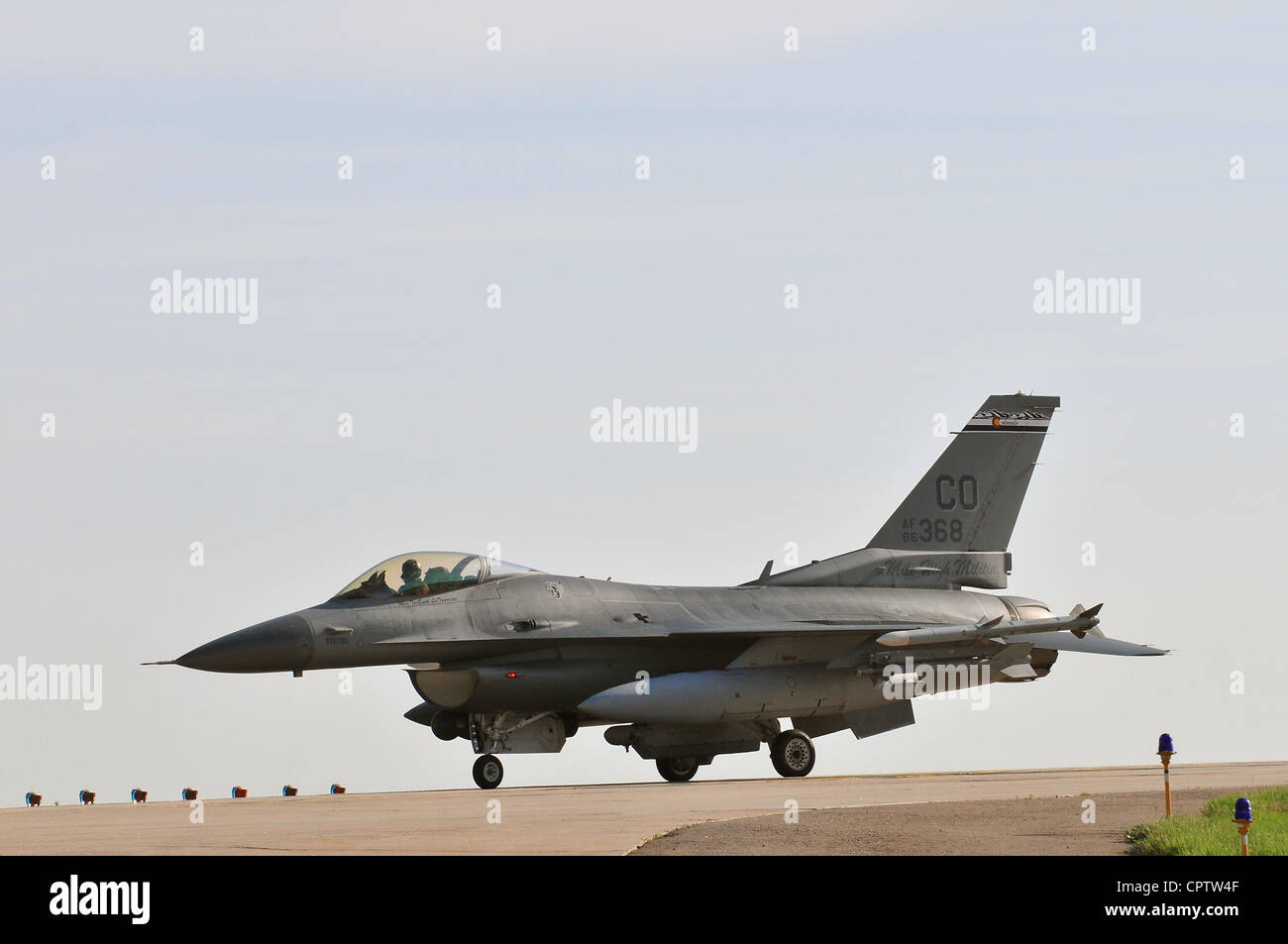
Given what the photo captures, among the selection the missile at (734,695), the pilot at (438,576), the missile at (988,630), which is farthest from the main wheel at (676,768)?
the pilot at (438,576)

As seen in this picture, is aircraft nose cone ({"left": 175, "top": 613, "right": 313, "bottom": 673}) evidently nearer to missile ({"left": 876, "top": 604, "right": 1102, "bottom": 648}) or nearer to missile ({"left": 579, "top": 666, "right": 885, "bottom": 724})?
missile ({"left": 579, "top": 666, "right": 885, "bottom": 724})

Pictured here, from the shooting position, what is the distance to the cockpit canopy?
22.8 metres

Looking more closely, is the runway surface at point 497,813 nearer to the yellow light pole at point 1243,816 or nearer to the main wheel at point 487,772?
the main wheel at point 487,772

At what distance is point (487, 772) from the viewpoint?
22906mm

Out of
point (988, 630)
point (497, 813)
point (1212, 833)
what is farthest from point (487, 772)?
point (1212, 833)

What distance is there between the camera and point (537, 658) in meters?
23.8

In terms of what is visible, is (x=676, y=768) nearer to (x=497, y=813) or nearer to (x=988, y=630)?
(x=988, y=630)

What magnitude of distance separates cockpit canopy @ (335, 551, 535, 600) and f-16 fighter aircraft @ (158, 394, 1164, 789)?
0.07 feet

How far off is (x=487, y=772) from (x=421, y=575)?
2.65 m

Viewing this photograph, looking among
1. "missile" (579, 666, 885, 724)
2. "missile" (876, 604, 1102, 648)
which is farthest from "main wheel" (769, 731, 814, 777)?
"missile" (876, 604, 1102, 648)

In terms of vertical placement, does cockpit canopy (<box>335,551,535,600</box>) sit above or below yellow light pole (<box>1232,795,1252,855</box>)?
above

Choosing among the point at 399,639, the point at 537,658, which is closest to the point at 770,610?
the point at 537,658
